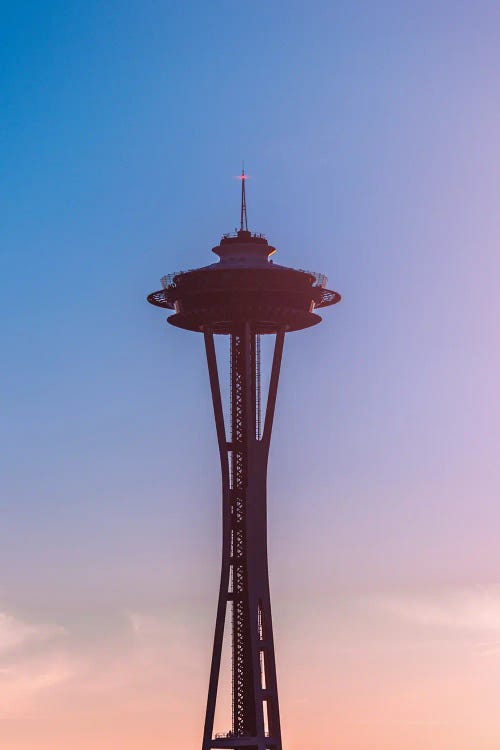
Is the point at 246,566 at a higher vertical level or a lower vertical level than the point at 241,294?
lower

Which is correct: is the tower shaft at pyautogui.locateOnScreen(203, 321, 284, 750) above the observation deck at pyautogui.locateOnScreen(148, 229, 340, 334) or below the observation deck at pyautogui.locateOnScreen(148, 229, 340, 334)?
below

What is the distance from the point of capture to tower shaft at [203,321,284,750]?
18712 centimetres

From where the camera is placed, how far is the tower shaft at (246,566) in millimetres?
187125

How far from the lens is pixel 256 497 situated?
625ft

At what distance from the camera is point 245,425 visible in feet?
632

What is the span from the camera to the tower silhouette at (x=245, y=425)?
18775cm

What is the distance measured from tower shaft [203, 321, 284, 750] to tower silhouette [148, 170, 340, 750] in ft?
0.31

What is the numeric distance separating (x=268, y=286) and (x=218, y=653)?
35.1 m

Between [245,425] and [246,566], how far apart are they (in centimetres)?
1357

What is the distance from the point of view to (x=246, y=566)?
18925cm

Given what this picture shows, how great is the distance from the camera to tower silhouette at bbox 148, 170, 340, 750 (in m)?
188

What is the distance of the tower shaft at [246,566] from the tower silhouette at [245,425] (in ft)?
0.31

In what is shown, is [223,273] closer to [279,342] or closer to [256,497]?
[279,342]

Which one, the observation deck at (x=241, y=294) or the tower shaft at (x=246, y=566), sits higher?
the observation deck at (x=241, y=294)
